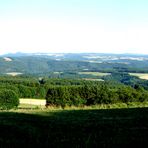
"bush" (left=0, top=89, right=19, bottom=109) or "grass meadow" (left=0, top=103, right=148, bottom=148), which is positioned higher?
"grass meadow" (left=0, top=103, right=148, bottom=148)

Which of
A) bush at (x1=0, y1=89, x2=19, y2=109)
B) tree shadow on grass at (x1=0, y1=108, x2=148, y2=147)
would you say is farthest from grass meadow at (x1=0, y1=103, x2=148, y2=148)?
bush at (x1=0, y1=89, x2=19, y2=109)

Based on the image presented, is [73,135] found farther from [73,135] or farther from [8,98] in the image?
[8,98]

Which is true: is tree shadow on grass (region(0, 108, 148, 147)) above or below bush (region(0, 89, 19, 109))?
above

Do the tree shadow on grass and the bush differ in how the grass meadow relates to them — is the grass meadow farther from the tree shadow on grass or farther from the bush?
the bush

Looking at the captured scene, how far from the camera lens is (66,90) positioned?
95938mm

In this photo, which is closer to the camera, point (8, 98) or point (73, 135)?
point (73, 135)

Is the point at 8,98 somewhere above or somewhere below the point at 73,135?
below

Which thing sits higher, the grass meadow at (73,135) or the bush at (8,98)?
the grass meadow at (73,135)

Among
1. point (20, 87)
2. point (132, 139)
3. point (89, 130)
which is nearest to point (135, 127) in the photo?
point (89, 130)

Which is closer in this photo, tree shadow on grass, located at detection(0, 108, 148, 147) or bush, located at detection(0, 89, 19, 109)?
tree shadow on grass, located at detection(0, 108, 148, 147)

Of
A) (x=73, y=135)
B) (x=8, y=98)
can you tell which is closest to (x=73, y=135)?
(x=73, y=135)

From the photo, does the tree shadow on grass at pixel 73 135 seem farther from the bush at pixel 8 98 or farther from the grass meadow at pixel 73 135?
the bush at pixel 8 98

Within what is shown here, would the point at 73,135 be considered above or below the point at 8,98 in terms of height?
above

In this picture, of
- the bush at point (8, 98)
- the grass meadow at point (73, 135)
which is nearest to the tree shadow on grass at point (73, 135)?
the grass meadow at point (73, 135)
